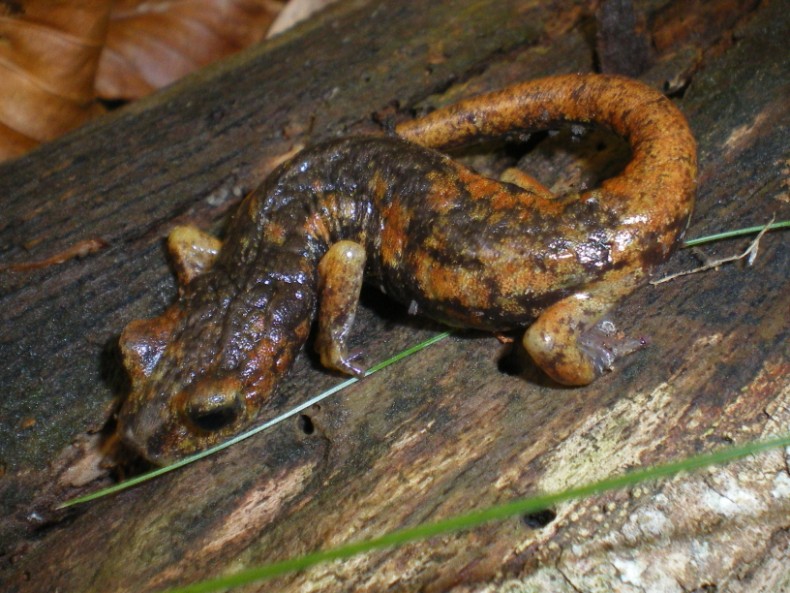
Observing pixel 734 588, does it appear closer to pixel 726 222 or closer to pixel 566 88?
pixel 726 222

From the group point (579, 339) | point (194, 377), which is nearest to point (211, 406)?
point (194, 377)

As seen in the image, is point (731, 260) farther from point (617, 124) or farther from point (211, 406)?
point (211, 406)

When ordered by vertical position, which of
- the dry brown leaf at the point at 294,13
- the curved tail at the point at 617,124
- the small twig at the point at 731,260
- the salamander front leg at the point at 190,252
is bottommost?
the small twig at the point at 731,260

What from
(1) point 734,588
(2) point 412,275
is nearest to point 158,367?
(2) point 412,275

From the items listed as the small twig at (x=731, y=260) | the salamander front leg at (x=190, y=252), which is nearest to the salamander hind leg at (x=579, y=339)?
the small twig at (x=731, y=260)

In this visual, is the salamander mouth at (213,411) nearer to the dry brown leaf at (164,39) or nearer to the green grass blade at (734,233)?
the green grass blade at (734,233)

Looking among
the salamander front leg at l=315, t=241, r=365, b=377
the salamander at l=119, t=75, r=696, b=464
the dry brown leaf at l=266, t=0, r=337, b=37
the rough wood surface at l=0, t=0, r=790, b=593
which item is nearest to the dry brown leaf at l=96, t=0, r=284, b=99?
the dry brown leaf at l=266, t=0, r=337, b=37
